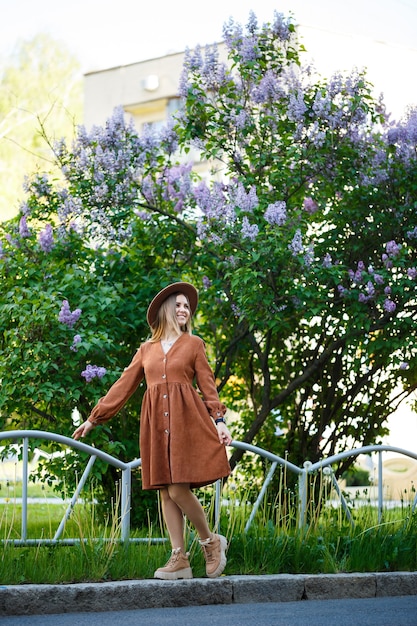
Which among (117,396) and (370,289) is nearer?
(117,396)

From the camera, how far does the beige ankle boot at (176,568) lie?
6.20 meters

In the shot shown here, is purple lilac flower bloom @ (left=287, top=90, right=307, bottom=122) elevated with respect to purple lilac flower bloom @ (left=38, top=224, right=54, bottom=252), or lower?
elevated

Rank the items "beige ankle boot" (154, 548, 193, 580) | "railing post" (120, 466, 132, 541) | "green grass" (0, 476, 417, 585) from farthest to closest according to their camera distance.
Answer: "railing post" (120, 466, 132, 541) < "beige ankle boot" (154, 548, 193, 580) < "green grass" (0, 476, 417, 585)

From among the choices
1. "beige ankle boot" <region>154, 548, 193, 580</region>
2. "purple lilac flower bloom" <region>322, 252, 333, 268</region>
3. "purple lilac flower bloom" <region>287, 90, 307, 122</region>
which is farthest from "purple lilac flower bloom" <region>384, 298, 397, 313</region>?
"beige ankle boot" <region>154, 548, 193, 580</region>

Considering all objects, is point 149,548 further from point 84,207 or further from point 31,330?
point 84,207

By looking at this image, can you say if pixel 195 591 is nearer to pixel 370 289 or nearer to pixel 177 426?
pixel 177 426

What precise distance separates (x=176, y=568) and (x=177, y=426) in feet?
2.63

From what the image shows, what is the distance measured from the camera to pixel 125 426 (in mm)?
10508

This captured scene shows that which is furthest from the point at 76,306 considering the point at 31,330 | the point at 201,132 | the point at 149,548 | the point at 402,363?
the point at 149,548

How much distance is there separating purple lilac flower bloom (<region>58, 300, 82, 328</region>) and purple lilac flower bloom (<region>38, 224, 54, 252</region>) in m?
0.98

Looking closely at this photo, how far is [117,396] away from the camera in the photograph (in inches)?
252

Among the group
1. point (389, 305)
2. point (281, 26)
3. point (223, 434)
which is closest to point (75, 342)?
point (389, 305)

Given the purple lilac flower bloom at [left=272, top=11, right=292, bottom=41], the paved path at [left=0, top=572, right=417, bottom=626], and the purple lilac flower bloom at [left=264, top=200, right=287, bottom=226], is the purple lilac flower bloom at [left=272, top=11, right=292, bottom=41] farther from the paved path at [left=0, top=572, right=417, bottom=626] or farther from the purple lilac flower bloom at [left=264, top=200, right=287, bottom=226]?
the paved path at [left=0, top=572, right=417, bottom=626]

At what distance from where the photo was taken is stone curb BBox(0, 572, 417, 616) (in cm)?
569
